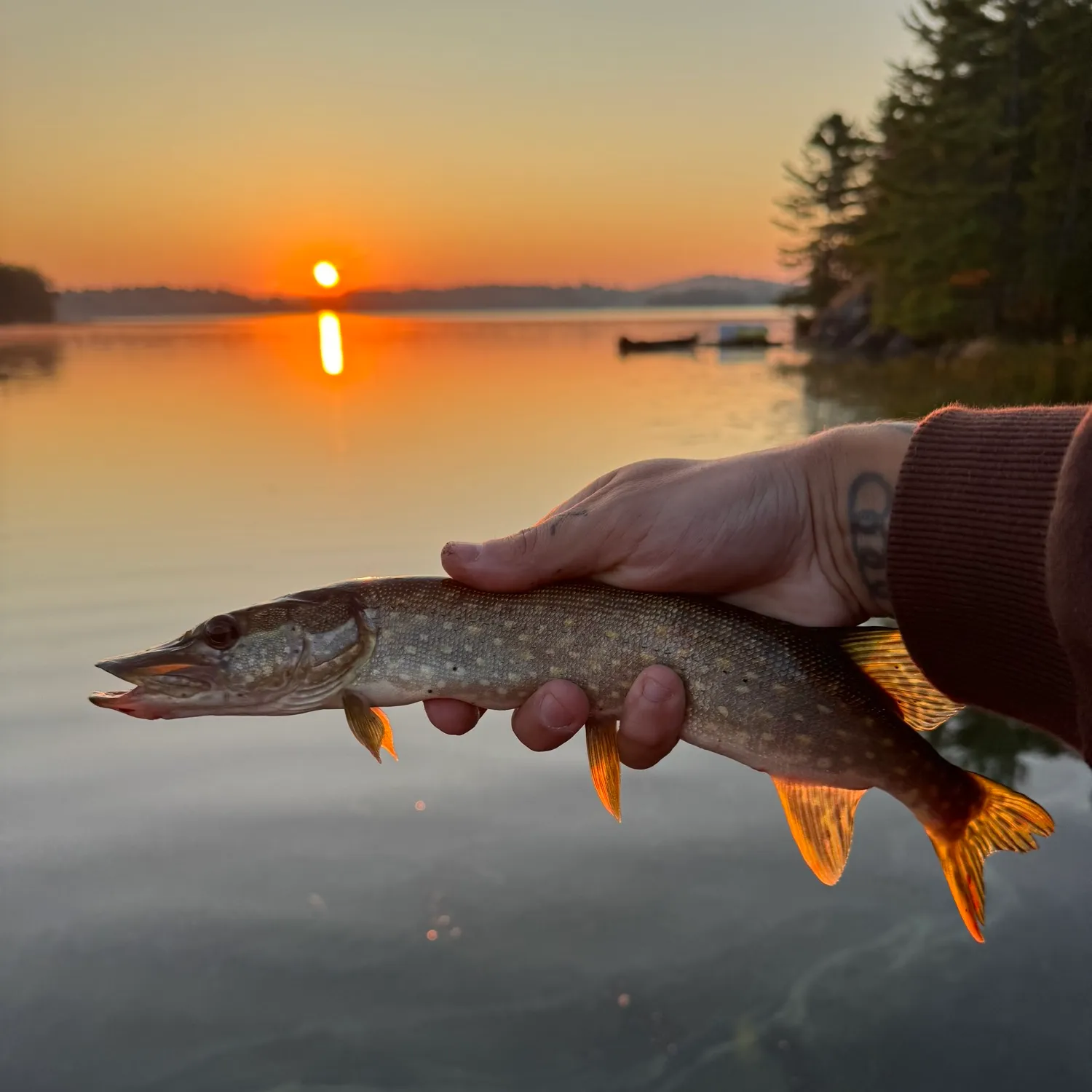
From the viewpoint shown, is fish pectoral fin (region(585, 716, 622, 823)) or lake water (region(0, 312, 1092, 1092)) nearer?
fish pectoral fin (region(585, 716, 622, 823))

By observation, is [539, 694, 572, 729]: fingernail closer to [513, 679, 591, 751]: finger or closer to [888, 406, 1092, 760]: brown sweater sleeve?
[513, 679, 591, 751]: finger

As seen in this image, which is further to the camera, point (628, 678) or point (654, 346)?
point (654, 346)

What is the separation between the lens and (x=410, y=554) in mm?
11141

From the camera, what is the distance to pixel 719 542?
13.1 ft

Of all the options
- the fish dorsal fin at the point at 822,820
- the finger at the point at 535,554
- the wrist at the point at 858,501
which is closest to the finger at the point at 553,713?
the finger at the point at 535,554

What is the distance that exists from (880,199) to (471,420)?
38.6m

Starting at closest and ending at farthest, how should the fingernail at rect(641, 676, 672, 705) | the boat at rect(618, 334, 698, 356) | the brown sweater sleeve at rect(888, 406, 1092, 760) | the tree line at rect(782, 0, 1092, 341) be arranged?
the brown sweater sleeve at rect(888, 406, 1092, 760)
the fingernail at rect(641, 676, 672, 705)
the tree line at rect(782, 0, 1092, 341)
the boat at rect(618, 334, 698, 356)

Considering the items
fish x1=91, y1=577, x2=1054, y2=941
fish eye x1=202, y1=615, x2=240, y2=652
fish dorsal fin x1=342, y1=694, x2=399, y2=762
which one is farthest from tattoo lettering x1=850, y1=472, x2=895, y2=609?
fish eye x1=202, y1=615, x2=240, y2=652

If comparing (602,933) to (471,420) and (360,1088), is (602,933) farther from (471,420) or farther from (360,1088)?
(471,420)

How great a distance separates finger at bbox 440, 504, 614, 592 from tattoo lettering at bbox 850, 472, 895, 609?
1013mm

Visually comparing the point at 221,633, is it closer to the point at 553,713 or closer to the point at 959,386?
the point at 553,713

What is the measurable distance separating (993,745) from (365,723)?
4.41 m

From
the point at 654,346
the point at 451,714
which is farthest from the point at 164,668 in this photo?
the point at 654,346

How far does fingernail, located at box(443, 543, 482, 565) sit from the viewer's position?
3.74m
